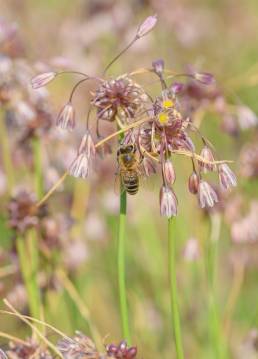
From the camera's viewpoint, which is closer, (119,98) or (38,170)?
(119,98)

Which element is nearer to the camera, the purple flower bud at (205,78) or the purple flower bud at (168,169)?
the purple flower bud at (168,169)

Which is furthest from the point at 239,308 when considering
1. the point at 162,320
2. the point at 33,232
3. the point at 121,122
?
the point at 121,122

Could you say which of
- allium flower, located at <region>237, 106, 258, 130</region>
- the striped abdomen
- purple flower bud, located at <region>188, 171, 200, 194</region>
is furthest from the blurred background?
purple flower bud, located at <region>188, 171, 200, 194</region>

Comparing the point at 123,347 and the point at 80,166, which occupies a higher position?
the point at 80,166

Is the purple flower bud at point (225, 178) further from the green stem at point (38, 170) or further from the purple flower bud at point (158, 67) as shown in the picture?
the green stem at point (38, 170)

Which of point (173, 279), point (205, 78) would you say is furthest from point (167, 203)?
point (205, 78)

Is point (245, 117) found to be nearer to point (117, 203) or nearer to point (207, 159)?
point (207, 159)

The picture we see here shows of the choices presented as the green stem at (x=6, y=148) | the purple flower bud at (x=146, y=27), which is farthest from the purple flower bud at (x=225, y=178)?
the green stem at (x=6, y=148)
